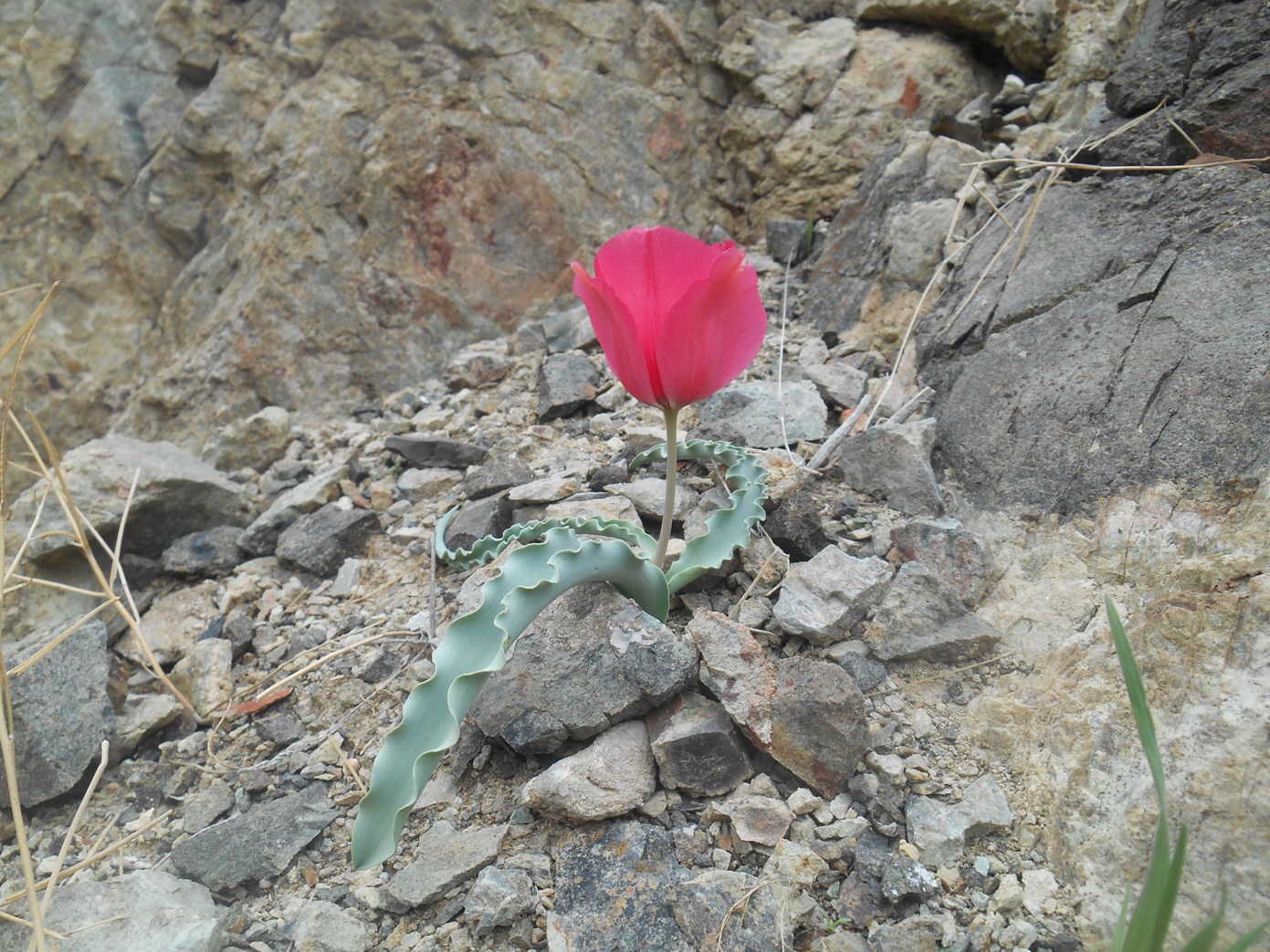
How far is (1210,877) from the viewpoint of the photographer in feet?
2.93

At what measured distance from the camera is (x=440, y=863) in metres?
1.13

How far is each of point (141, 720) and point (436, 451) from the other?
3.13ft

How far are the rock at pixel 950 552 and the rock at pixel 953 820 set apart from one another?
0.36 metres

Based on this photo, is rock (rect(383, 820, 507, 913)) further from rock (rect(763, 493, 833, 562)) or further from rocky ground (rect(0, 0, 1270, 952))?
rock (rect(763, 493, 833, 562))

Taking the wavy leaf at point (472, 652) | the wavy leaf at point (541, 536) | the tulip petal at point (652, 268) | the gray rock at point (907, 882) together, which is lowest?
the gray rock at point (907, 882)

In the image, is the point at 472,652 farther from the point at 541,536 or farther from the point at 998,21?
the point at 998,21

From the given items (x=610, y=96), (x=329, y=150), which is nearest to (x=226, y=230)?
(x=329, y=150)

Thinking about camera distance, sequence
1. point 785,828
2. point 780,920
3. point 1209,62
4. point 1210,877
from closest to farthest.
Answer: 1. point 1210,877
2. point 780,920
3. point 785,828
4. point 1209,62

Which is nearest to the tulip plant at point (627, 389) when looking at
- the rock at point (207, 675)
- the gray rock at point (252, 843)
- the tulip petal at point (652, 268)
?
the tulip petal at point (652, 268)

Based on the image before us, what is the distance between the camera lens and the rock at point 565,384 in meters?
2.29

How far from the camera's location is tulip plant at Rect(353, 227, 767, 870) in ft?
3.27

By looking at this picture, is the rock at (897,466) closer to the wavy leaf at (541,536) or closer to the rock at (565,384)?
the wavy leaf at (541,536)

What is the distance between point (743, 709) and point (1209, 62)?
1.75 m

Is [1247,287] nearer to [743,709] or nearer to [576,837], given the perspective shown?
[743,709]
